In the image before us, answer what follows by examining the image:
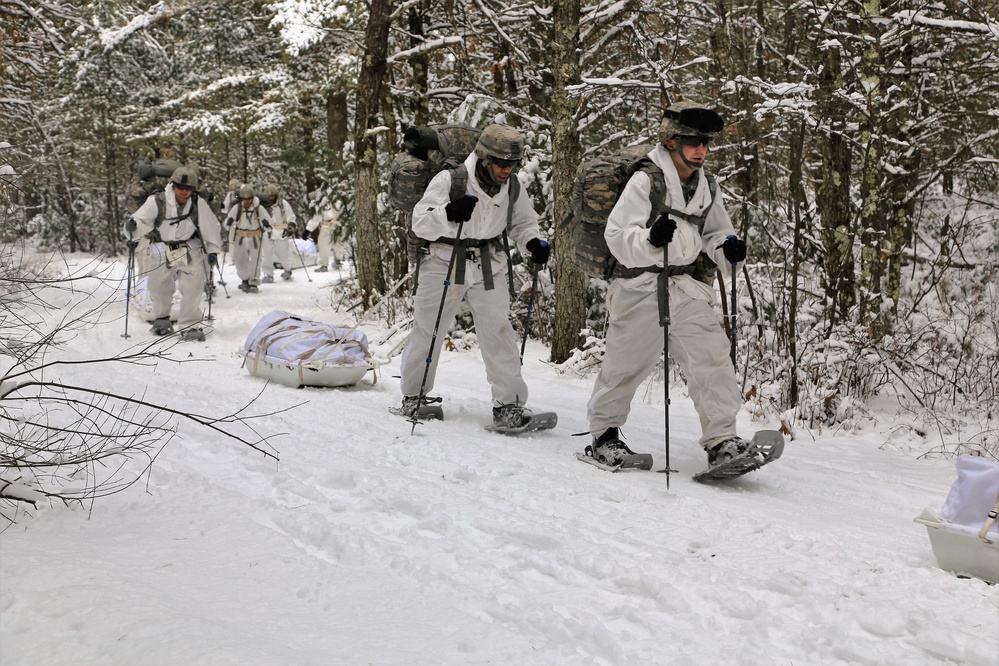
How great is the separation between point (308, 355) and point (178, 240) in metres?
4.78

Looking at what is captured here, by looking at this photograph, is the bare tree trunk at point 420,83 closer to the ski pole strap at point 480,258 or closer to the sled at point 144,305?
the sled at point 144,305

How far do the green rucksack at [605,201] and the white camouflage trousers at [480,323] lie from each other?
3.96 feet

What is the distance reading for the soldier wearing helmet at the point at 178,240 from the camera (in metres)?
11.4

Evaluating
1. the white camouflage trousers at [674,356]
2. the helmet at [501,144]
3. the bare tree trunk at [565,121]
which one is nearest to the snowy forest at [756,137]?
the bare tree trunk at [565,121]

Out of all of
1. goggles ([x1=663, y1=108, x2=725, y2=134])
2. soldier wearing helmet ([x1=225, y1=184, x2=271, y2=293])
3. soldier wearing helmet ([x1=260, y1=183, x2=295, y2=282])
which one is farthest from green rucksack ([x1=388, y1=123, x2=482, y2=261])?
soldier wearing helmet ([x1=260, y1=183, x2=295, y2=282])

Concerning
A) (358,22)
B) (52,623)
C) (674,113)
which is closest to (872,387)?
(674,113)

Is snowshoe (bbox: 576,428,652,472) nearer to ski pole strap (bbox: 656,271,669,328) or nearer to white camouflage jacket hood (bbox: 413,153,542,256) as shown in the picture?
ski pole strap (bbox: 656,271,669,328)

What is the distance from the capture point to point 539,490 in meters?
4.68

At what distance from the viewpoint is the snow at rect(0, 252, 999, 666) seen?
276cm

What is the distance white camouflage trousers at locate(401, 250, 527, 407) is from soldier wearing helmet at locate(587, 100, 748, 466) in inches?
47.6

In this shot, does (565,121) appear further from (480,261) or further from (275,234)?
(275,234)

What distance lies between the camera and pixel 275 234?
19.2 metres

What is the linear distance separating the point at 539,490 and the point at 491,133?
8.90 ft

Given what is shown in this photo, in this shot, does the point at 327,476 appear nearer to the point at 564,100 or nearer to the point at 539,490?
the point at 539,490
